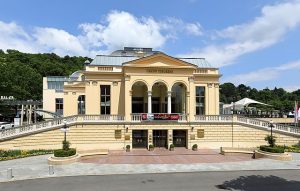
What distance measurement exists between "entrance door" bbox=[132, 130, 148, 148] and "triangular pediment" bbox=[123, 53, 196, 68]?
8.31 metres

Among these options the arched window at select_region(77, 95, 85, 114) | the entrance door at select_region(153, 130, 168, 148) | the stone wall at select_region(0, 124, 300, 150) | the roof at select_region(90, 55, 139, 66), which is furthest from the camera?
the arched window at select_region(77, 95, 85, 114)

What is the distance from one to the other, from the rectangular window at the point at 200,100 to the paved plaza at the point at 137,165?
30.8ft

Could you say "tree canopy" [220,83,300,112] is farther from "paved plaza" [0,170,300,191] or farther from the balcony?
"paved plaza" [0,170,300,191]

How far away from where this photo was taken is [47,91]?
63250 mm

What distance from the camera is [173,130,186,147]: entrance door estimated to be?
38250 millimetres

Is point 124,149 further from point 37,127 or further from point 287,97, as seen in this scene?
point 287,97

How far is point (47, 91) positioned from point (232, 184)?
51175mm

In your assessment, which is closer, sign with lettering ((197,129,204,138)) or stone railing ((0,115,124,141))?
stone railing ((0,115,124,141))

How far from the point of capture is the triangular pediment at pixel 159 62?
1468 inches

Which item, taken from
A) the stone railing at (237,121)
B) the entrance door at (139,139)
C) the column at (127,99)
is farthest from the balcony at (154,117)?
the stone railing at (237,121)

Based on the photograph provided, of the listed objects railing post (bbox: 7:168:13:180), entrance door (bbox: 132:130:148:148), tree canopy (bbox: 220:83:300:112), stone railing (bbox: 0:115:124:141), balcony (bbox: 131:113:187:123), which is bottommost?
railing post (bbox: 7:168:13:180)

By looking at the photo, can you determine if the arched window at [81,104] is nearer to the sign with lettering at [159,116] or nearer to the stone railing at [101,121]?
the stone railing at [101,121]

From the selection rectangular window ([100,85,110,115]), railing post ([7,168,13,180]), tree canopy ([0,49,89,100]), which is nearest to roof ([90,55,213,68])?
rectangular window ([100,85,110,115])

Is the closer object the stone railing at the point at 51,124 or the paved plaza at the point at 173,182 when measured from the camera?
the paved plaza at the point at 173,182
